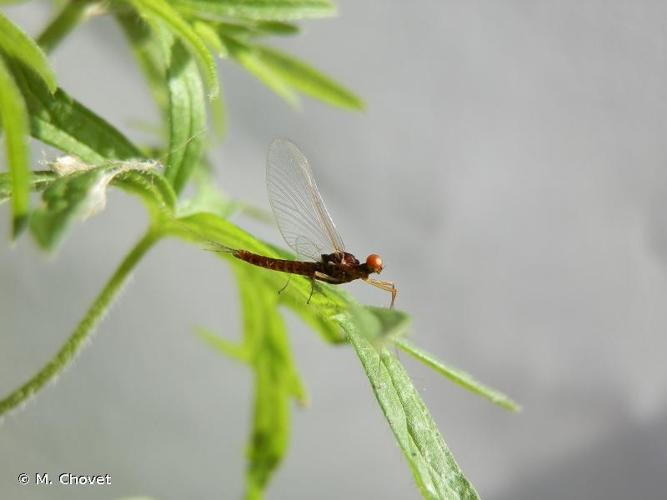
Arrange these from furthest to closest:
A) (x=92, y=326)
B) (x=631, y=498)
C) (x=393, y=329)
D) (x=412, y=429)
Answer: (x=631, y=498)
(x=92, y=326)
(x=412, y=429)
(x=393, y=329)

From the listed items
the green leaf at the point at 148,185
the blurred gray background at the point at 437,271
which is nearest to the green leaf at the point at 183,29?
the green leaf at the point at 148,185

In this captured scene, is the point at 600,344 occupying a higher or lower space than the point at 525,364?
higher

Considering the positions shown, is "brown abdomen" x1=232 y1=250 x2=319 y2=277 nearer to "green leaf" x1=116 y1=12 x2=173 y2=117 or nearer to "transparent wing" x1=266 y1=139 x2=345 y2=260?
"transparent wing" x1=266 y1=139 x2=345 y2=260

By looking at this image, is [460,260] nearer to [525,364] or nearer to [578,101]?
[525,364]

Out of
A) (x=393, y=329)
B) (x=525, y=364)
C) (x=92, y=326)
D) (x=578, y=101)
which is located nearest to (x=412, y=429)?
(x=393, y=329)

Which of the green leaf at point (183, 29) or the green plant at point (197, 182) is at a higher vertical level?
the green leaf at point (183, 29)

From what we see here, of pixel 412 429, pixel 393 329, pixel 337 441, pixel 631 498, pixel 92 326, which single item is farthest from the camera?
pixel 337 441

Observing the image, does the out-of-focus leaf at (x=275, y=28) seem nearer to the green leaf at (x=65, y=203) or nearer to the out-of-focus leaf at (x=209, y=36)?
the out-of-focus leaf at (x=209, y=36)
